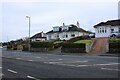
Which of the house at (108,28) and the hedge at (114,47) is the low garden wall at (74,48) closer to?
the hedge at (114,47)

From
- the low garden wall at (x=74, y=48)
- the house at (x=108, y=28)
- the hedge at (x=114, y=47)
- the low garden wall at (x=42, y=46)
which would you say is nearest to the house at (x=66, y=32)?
the house at (x=108, y=28)

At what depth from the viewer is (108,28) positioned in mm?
77188

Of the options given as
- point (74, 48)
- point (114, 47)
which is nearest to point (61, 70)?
point (114, 47)

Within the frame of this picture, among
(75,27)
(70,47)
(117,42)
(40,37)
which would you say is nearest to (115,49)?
(117,42)

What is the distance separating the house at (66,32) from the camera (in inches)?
4026

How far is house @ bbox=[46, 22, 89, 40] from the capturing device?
102250 millimetres

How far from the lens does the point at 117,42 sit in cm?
4988

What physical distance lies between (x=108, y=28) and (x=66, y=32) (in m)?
28.7

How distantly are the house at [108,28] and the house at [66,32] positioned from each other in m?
21.4

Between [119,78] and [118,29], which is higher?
[118,29]

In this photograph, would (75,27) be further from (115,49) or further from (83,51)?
(115,49)

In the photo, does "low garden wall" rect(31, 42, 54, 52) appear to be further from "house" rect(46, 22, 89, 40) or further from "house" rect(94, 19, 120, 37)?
"house" rect(46, 22, 89, 40)

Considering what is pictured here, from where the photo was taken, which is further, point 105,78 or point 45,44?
point 45,44

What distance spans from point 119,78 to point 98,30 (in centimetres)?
6660
